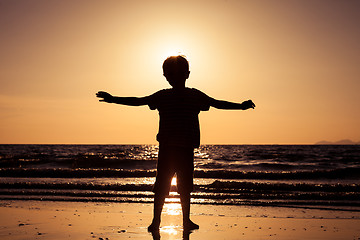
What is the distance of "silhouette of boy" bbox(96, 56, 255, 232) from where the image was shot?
4613 millimetres

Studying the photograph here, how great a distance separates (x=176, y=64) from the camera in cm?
470

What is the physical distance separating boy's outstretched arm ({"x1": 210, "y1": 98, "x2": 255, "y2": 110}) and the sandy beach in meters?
1.56

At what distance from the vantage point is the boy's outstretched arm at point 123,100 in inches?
180

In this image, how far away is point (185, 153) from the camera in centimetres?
469

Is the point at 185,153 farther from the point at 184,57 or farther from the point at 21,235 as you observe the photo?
the point at 21,235

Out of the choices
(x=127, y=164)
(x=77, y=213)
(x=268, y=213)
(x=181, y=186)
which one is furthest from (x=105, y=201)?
(x=127, y=164)

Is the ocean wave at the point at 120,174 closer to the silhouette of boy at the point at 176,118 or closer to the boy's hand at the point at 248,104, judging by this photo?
the silhouette of boy at the point at 176,118

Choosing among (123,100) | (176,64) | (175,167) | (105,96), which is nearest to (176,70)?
(176,64)

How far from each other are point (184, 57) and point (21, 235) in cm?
288

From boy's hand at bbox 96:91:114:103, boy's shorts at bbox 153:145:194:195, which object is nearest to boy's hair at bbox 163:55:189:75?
boy's hand at bbox 96:91:114:103

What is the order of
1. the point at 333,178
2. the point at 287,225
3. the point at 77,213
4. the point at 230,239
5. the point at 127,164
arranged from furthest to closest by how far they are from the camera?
the point at 127,164, the point at 333,178, the point at 77,213, the point at 287,225, the point at 230,239

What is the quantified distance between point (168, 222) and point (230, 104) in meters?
1.94

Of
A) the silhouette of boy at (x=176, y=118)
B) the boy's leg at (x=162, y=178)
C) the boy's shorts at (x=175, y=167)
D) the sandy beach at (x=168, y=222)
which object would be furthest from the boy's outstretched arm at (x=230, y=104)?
the sandy beach at (x=168, y=222)

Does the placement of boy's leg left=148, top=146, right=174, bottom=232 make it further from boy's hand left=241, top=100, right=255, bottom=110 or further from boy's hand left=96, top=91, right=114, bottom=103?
boy's hand left=241, top=100, right=255, bottom=110
